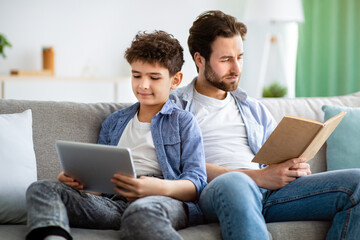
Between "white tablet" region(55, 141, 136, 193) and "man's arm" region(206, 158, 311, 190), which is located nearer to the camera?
"white tablet" region(55, 141, 136, 193)

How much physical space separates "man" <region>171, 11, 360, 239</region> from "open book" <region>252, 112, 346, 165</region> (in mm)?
38

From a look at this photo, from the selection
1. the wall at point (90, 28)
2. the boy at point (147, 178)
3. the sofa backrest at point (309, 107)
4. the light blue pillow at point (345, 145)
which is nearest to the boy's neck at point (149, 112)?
the boy at point (147, 178)

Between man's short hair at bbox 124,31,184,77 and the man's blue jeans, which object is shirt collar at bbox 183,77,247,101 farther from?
the man's blue jeans

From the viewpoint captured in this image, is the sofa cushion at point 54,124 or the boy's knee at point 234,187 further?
the sofa cushion at point 54,124

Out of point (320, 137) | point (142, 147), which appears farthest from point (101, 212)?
point (320, 137)

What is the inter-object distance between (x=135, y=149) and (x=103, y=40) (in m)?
3.29

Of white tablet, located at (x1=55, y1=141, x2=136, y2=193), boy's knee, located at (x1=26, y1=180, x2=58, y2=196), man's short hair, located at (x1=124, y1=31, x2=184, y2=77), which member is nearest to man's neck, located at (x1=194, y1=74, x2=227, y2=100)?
man's short hair, located at (x1=124, y1=31, x2=184, y2=77)

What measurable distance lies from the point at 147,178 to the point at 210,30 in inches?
30.0

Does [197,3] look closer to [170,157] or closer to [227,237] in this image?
[170,157]

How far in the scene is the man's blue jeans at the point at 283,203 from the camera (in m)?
1.50

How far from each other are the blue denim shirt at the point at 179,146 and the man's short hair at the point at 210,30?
0.34m

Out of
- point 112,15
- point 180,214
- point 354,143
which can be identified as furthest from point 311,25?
point 180,214

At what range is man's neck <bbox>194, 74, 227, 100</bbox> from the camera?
6.85ft

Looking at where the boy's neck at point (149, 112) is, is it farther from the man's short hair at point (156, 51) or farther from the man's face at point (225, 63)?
the man's face at point (225, 63)
